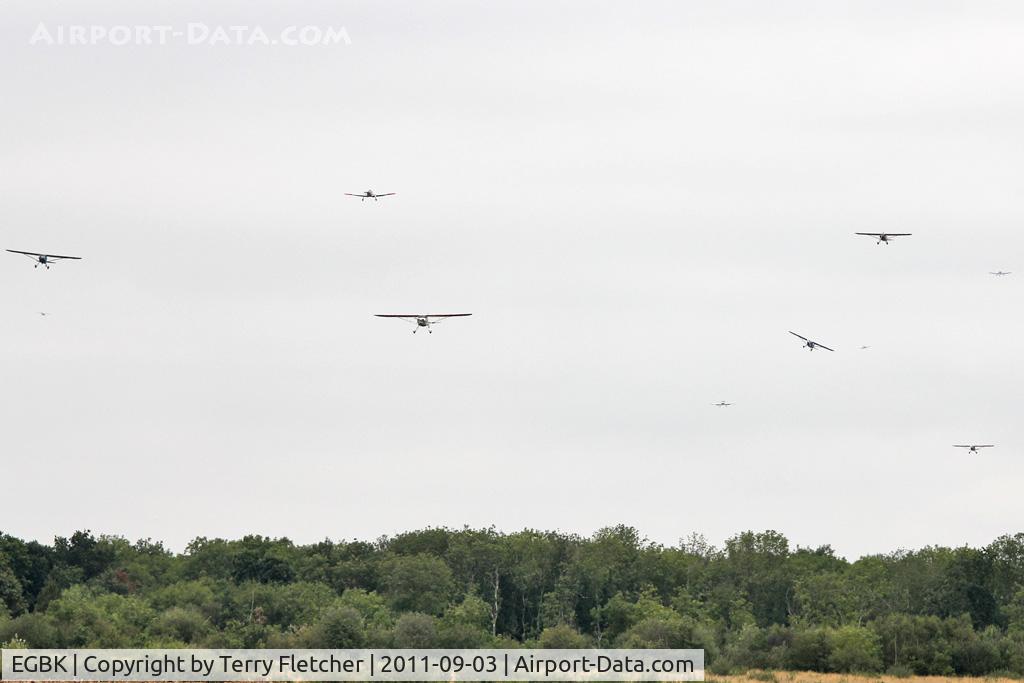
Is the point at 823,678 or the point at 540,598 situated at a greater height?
the point at 540,598

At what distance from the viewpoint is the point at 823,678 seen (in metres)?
114

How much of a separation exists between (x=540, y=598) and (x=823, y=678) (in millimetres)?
37843

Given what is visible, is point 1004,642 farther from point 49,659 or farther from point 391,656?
point 49,659

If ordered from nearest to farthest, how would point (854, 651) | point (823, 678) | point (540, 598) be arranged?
point (823, 678), point (854, 651), point (540, 598)

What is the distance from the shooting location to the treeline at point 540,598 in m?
122

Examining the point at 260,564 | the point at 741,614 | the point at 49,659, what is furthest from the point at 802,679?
the point at 260,564

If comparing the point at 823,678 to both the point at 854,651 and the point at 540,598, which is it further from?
the point at 540,598

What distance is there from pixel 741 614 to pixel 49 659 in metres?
70.8

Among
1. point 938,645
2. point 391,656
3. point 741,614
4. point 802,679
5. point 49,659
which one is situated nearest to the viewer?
point 49,659

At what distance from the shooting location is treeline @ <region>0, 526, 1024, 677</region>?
121625mm

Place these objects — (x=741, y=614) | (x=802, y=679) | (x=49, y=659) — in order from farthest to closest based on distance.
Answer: (x=741, y=614)
(x=802, y=679)
(x=49, y=659)

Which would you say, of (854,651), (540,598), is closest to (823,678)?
(854,651)

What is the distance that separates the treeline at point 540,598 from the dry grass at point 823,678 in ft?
6.56

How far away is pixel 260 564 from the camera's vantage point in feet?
528
